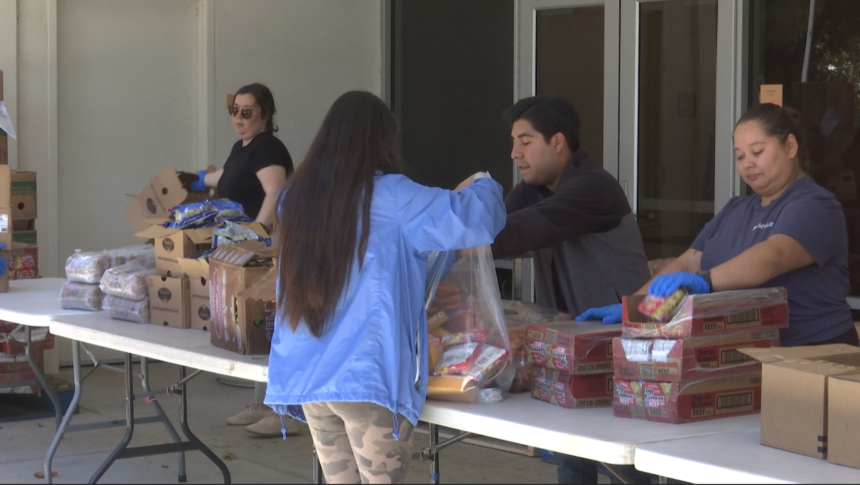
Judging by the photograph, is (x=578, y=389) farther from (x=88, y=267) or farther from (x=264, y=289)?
(x=88, y=267)

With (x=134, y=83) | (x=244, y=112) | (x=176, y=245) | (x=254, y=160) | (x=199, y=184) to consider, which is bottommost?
(x=176, y=245)

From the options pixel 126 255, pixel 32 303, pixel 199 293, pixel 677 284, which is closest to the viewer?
pixel 677 284

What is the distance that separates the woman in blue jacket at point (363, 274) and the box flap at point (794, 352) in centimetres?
72

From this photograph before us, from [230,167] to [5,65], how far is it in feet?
7.86

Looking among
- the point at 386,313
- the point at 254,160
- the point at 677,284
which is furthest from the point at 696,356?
the point at 254,160

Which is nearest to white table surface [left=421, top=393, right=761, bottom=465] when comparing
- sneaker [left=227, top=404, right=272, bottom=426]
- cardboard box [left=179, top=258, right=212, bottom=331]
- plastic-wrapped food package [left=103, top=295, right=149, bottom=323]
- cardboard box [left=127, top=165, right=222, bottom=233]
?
cardboard box [left=179, top=258, right=212, bottom=331]

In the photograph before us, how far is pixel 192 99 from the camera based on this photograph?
24.7 ft

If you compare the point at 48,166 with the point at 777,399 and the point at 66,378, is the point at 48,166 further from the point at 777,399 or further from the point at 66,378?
the point at 777,399

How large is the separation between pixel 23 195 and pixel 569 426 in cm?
481

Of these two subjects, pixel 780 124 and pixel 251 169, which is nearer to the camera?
pixel 780 124

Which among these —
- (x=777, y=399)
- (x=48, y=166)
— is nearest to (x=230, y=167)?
(x=48, y=166)

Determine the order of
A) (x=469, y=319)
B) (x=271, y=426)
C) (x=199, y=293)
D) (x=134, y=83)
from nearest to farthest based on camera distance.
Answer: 1. (x=469, y=319)
2. (x=199, y=293)
3. (x=271, y=426)
4. (x=134, y=83)

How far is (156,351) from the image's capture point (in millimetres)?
3412

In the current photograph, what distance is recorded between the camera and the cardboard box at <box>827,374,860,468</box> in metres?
2.02
